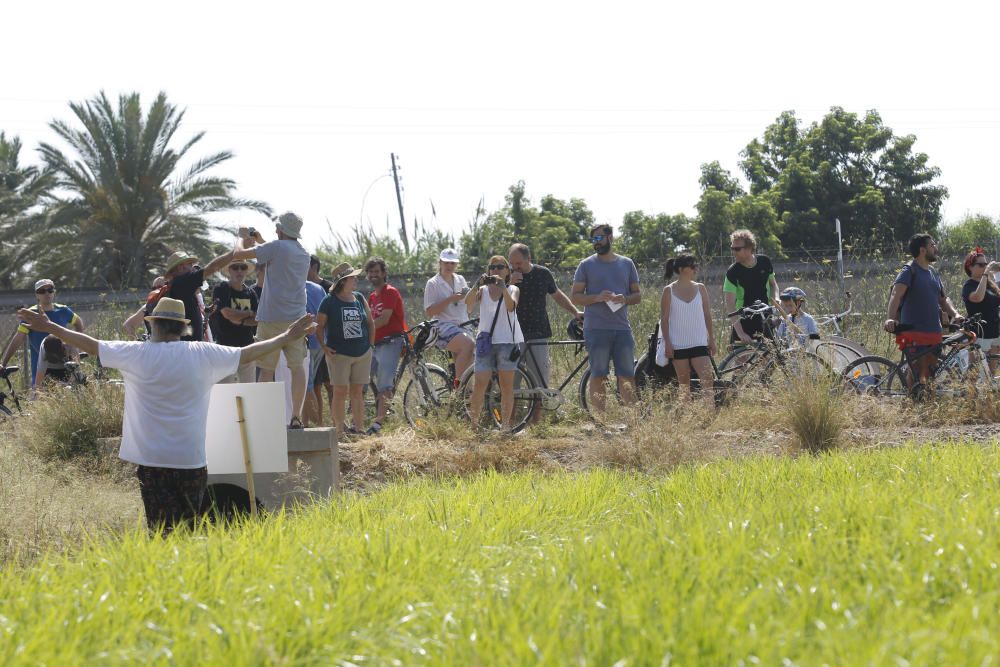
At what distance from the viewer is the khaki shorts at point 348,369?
10812 mm

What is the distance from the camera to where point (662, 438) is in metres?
8.54

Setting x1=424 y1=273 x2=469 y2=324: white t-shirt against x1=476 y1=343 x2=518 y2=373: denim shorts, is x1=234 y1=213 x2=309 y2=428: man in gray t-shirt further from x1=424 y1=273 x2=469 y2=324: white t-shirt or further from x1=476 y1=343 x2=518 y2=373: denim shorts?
x1=424 y1=273 x2=469 y2=324: white t-shirt

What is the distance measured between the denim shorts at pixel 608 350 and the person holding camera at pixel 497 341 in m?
0.74

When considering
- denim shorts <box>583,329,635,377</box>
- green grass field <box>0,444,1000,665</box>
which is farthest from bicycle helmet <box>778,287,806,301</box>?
green grass field <box>0,444,1000,665</box>

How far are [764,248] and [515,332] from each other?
159ft

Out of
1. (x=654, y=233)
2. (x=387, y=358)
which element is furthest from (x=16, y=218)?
(x=654, y=233)

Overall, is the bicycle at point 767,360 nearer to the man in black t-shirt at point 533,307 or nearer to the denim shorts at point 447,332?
the man in black t-shirt at point 533,307

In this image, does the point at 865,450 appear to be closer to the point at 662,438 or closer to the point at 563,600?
the point at 662,438

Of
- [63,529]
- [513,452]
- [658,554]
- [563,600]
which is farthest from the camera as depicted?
[513,452]

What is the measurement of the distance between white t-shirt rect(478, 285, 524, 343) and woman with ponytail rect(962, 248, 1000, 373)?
15.5 feet

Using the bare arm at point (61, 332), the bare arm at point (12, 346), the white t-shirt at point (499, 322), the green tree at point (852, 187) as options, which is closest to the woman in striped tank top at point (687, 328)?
the white t-shirt at point (499, 322)

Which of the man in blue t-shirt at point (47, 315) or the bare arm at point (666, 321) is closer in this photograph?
the bare arm at point (666, 321)

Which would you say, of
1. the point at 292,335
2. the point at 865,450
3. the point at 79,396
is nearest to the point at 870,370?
the point at 865,450

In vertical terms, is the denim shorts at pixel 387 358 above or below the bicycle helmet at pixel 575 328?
below
